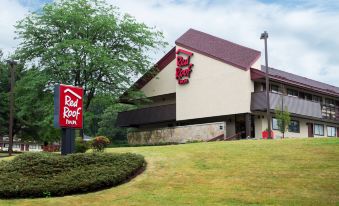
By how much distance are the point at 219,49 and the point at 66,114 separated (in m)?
23.7

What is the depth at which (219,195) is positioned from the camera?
17.4 m

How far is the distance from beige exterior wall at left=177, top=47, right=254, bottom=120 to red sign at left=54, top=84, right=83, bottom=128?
20.1m

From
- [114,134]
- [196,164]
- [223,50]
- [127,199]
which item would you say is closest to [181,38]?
[223,50]

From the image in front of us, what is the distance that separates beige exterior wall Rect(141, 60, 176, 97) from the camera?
47259 millimetres

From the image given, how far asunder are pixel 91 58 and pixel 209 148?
20.3 metres

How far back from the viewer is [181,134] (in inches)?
1742

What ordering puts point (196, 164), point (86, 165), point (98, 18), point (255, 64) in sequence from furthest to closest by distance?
point (98, 18), point (255, 64), point (196, 164), point (86, 165)

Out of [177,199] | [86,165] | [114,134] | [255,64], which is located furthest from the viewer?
[114,134]

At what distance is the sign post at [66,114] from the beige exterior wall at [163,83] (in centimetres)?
2431

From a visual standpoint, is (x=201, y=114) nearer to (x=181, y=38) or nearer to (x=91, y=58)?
(x=181, y=38)

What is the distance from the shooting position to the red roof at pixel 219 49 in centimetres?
4138

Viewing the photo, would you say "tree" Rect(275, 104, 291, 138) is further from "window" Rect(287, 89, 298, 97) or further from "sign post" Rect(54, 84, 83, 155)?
"sign post" Rect(54, 84, 83, 155)

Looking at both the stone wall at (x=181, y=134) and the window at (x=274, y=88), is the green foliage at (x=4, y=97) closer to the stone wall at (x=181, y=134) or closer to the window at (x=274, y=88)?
the stone wall at (x=181, y=134)

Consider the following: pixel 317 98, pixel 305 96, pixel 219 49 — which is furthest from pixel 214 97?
pixel 317 98
